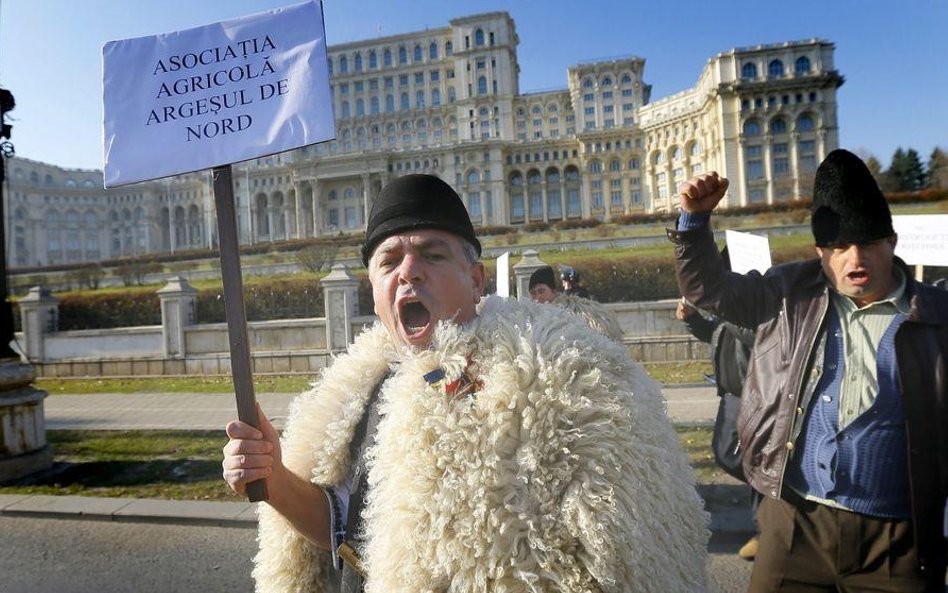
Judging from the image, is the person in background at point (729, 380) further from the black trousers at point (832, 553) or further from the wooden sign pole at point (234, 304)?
the wooden sign pole at point (234, 304)

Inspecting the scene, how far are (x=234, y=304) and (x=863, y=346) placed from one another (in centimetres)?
210

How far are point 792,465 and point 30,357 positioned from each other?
695 inches

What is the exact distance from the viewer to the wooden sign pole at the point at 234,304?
4.59 ft

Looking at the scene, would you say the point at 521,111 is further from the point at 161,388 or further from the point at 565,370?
the point at 565,370

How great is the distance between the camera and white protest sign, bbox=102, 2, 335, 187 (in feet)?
4.65

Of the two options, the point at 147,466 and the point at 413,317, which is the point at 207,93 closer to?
the point at 413,317

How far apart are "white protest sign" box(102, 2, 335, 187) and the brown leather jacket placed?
4.87 ft

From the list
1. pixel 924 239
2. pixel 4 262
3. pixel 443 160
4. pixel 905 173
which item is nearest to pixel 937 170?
pixel 905 173

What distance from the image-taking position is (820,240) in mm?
2137

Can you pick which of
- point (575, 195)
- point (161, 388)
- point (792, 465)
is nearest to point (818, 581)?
→ point (792, 465)

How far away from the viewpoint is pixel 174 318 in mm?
13555

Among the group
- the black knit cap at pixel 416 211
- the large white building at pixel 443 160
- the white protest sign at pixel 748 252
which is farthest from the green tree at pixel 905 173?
the black knit cap at pixel 416 211

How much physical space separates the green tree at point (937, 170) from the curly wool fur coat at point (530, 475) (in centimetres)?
4875

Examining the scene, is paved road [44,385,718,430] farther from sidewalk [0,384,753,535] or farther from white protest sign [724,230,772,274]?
white protest sign [724,230,772,274]
